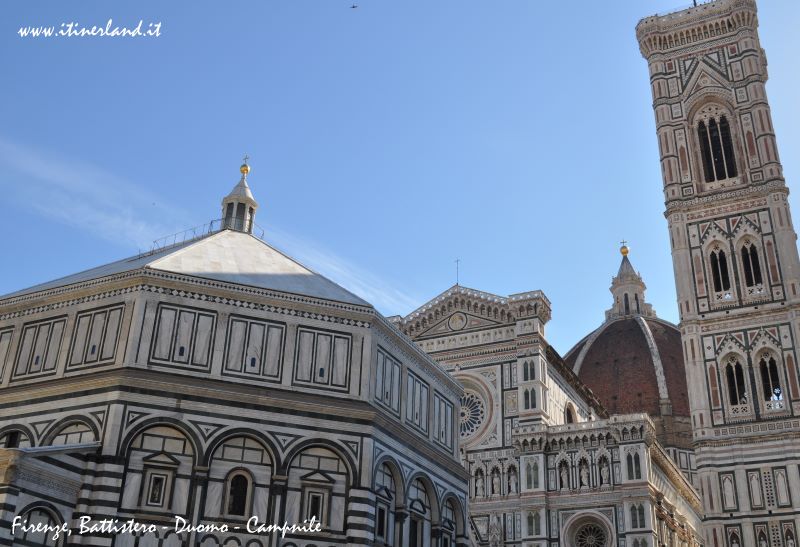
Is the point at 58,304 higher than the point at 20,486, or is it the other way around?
the point at 58,304

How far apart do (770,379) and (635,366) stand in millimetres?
39084

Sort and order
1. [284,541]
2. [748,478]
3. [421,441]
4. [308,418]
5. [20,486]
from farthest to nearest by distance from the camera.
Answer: [748,478] → [421,441] → [308,418] → [284,541] → [20,486]

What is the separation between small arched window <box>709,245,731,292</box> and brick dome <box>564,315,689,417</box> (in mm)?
32374

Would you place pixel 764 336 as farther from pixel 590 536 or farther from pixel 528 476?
pixel 528 476

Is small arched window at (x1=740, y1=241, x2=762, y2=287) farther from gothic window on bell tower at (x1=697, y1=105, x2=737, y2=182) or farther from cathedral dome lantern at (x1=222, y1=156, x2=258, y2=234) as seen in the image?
cathedral dome lantern at (x1=222, y1=156, x2=258, y2=234)

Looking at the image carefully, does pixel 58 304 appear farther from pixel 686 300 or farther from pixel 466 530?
pixel 686 300

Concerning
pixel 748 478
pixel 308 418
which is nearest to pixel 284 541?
pixel 308 418

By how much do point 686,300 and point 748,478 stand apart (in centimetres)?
904

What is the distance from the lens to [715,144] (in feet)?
149

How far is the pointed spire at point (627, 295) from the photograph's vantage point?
295 ft

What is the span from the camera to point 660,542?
37438 mm

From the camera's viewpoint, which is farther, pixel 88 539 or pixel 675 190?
pixel 675 190

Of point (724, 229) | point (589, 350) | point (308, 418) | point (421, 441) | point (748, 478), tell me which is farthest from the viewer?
point (589, 350)

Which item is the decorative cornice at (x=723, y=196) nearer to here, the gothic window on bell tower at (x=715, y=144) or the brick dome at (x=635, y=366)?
the gothic window on bell tower at (x=715, y=144)
